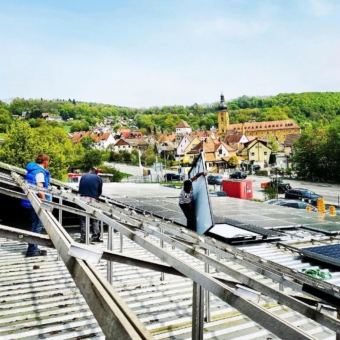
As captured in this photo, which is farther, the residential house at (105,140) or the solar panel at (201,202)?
the residential house at (105,140)

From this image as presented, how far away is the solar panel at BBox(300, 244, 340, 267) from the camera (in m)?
6.80

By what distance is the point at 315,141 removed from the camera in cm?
5359

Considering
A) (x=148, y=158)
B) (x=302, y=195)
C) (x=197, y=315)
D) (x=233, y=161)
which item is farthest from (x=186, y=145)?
(x=197, y=315)

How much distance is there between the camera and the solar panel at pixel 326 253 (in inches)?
268

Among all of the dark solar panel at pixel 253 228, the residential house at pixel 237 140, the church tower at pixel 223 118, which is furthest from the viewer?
the church tower at pixel 223 118

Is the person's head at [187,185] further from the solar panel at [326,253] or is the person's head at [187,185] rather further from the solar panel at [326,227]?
the solar panel at [326,227]

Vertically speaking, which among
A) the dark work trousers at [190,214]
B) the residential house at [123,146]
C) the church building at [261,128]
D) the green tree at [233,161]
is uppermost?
the church building at [261,128]

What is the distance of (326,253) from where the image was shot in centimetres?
743

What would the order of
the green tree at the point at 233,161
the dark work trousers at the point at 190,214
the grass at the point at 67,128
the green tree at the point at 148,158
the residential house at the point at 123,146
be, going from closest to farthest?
the dark work trousers at the point at 190,214 < the green tree at the point at 233,161 < the green tree at the point at 148,158 < the residential house at the point at 123,146 < the grass at the point at 67,128

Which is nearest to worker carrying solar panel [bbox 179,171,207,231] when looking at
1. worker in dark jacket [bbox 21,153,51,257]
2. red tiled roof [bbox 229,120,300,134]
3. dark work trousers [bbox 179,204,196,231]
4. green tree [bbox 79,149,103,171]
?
dark work trousers [bbox 179,204,196,231]

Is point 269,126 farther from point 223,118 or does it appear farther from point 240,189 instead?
point 240,189

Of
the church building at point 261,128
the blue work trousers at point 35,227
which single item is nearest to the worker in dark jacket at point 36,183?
the blue work trousers at point 35,227

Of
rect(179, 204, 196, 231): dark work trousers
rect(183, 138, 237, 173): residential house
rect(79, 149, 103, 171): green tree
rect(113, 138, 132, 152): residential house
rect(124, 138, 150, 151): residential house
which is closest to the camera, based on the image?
rect(179, 204, 196, 231): dark work trousers

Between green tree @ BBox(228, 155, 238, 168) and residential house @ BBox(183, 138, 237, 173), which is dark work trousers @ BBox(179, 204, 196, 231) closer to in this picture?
residential house @ BBox(183, 138, 237, 173)
